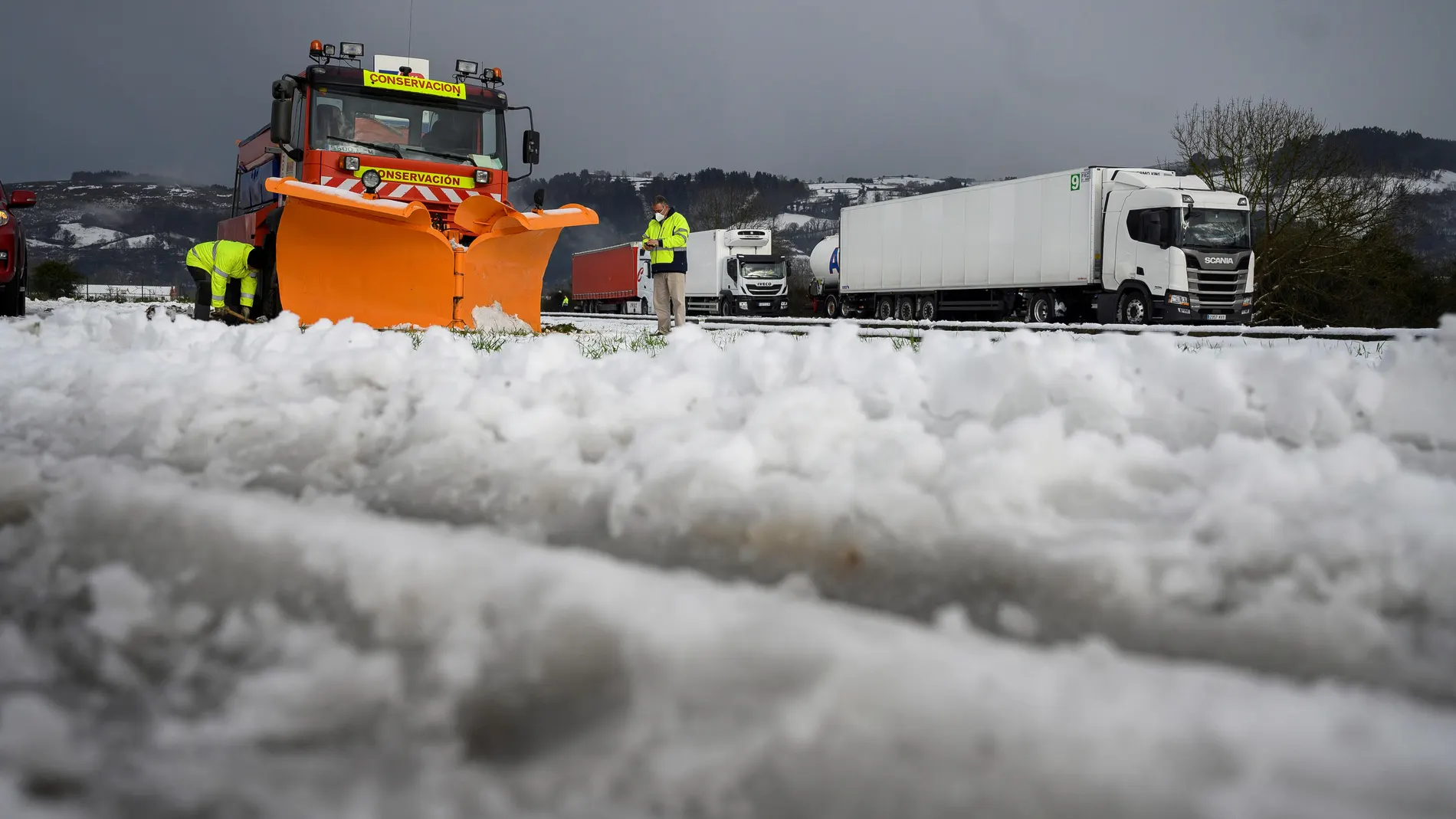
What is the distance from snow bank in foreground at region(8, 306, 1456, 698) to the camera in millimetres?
1479

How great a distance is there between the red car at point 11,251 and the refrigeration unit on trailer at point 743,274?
22593mm

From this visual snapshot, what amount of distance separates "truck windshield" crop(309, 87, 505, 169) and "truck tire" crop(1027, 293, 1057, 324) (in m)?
15.4

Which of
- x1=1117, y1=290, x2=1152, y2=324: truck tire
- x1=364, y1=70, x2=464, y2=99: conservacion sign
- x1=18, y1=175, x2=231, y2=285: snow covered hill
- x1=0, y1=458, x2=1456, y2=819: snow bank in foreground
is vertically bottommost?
x1=0, y1=458, x2=1456, y2=819: snow bank in foreground

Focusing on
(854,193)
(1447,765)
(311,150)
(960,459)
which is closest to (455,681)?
(960,459)

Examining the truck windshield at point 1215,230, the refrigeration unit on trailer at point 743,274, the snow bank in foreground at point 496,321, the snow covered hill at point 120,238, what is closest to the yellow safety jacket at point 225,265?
the snow bank in foreground at point 496,321

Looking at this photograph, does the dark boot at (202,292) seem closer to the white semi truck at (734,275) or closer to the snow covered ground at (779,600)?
the snow covered ground at (779,600)

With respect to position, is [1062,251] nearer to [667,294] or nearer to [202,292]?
[667,294]

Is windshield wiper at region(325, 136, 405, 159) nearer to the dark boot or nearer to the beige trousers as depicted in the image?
the dark boot

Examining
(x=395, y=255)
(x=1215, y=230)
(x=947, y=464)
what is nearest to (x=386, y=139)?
(x=395, y=255)

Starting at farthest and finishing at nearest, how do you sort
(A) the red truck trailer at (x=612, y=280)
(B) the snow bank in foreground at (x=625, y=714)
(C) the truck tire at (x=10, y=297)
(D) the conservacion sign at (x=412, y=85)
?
(A) the red truck trailer at (x=612, y=280), (C) the truck tire at (x=10, y=297), (D) the conservacion sign at (x=412, y=85), (B) the snow bank in foreground at (x=625, y=714)

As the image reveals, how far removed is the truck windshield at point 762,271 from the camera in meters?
32.5

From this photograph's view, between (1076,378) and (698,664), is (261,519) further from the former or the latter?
(1076,378)

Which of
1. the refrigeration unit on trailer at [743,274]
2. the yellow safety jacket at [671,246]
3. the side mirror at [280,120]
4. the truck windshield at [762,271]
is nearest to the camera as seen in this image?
the side mirror at [280,120]

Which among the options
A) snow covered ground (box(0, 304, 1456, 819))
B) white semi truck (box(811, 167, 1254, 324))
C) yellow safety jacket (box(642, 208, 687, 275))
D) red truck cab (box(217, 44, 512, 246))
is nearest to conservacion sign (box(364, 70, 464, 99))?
red truck cab (box(217, 44, 512, 246))
